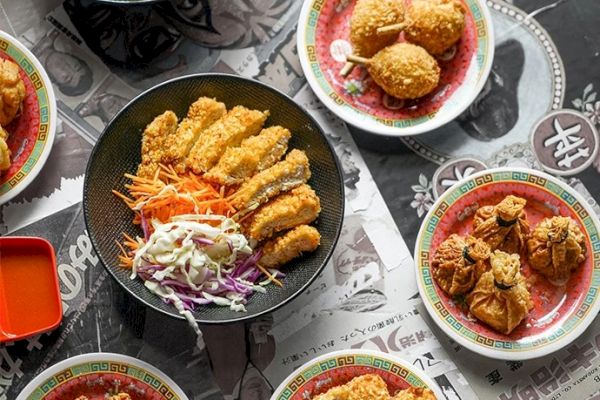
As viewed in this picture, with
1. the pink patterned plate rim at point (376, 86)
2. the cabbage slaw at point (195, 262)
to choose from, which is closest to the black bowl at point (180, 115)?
the cabbage slaw at point (195, 262)

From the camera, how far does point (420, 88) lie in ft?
9.59

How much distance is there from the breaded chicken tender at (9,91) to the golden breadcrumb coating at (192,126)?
520 millimetres

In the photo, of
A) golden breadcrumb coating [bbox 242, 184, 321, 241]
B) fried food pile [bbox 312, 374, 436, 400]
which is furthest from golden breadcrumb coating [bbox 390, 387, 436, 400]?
golden breadcrumb coating [bbox 242, 184, 321, 241]

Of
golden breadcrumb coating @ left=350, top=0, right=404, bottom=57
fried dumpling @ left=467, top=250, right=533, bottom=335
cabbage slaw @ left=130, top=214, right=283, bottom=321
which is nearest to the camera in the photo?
cabbage slaw @ left=130, top=214, right=283, bottom=321

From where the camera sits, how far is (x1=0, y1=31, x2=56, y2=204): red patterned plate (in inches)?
114

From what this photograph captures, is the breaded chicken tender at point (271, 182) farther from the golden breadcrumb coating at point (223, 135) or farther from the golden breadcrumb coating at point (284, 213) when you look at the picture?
the golden breadcrumb coating at point (223, 135)

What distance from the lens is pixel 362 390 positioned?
278 centimetres

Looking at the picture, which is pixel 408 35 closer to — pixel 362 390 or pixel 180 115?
pixel 180 115

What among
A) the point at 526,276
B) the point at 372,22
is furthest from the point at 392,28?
the point at 526,276

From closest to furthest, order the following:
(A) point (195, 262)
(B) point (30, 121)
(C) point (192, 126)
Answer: (A) point (195, 262), (C) point (192, 126), (B) point (30, 121)

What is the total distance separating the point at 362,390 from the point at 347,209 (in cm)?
62

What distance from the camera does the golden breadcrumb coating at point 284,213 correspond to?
2.73 meters

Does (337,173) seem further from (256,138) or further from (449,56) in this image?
(449,56)

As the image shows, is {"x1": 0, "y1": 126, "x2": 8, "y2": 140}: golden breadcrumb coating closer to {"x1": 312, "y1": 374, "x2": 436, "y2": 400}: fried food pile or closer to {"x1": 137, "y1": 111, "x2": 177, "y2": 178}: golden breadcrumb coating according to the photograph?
{"x1": 137, "y1": 111, "x2": 177, "y2": 178}: golden breadcrumb coating
